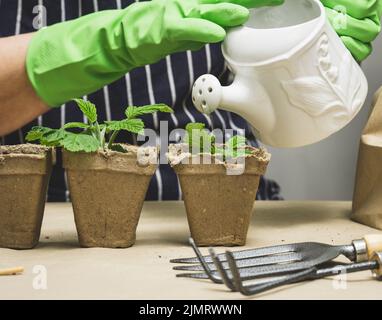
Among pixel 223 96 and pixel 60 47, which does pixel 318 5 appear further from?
pixel 60 47

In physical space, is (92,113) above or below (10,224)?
above

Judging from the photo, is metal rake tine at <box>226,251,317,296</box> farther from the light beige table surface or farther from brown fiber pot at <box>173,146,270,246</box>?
brown fiber pot at <box>173,146,270,246</box>

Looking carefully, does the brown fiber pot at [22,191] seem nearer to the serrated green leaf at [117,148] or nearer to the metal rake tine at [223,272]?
the serrated green leaf at [117,148]

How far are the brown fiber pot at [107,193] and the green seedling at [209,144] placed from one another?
0.05m

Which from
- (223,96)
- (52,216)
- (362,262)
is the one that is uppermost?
(223,96)

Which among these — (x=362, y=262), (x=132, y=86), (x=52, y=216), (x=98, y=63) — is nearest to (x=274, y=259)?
(x=362, y=262)

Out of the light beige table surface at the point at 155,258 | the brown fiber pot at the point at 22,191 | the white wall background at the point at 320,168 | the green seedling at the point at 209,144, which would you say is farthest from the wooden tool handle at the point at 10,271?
the white wall background at the point at 320,168

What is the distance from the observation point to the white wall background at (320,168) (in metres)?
1.71

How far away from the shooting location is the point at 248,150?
93 cm

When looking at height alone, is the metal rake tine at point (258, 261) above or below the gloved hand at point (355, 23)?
below

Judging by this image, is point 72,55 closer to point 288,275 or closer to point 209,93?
point 209,93

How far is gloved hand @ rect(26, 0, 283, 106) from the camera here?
2.81ft

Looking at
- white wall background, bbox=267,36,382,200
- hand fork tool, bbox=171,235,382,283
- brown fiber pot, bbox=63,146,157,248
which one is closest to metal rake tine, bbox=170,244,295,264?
hand fork tool, bbox=171,235,382,283

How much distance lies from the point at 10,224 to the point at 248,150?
30 cm
